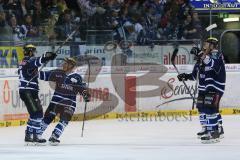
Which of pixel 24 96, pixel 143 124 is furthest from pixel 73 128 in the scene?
pixel 24 96

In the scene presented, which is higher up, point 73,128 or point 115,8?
point 115,8

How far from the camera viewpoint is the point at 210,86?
42.6ft

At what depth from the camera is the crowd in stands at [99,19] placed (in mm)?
17781

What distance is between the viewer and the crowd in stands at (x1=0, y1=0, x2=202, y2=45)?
58.3 feet

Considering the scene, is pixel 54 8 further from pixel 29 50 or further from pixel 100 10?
pixel 29 50

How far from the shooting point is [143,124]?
1630cm

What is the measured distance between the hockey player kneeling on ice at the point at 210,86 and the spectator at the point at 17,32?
5.19m

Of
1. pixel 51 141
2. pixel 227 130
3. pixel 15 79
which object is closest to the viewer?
pixel 51 141

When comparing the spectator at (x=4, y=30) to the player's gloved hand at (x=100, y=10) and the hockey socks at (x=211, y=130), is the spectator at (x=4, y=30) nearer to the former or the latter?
the player's gloved hand at (x=100, y=10)

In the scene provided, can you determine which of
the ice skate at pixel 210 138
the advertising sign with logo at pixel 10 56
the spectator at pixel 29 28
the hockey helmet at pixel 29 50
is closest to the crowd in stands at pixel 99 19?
the spectator at pixel 29 28

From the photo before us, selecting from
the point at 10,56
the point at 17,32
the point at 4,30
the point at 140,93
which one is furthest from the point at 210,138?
the point at 4,30

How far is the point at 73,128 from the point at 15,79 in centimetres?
179

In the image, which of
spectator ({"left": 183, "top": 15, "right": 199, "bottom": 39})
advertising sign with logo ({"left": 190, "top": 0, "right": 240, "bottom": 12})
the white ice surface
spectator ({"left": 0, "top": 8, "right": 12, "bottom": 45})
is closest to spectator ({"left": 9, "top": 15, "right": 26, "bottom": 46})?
spectator ({"left": 0, "top": 8, "right": 12, "bottom": 45})

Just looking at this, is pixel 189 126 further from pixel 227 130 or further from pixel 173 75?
pixel 173 75
